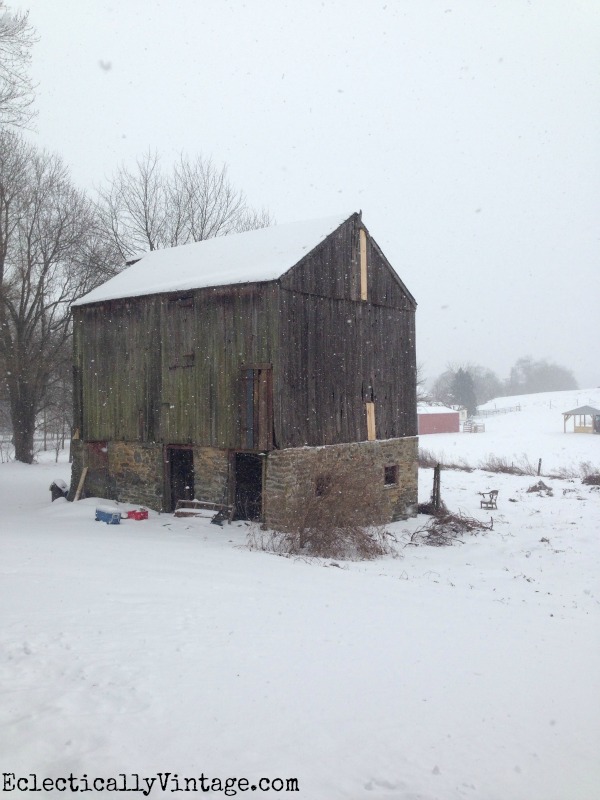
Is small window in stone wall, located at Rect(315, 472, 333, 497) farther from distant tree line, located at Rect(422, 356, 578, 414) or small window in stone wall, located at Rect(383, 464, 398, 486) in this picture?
distant tree line, located at Rect(422, 356, 578, 414)

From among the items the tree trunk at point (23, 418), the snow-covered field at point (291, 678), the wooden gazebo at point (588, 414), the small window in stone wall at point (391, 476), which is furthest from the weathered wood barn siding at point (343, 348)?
the wooden gazebo at point (588, 414)

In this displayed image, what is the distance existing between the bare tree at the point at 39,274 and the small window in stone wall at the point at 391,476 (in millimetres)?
18681

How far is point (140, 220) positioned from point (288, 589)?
94.6 feet

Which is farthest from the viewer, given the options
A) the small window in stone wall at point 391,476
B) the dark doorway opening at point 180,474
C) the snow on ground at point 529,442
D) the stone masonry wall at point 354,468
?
the snow on ground at point 529,442

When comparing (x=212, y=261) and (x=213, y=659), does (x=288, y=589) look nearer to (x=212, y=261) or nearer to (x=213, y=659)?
(x=213, y=659)

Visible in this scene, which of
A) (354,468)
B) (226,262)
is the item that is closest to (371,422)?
(354,468)

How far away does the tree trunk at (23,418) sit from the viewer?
30391mm

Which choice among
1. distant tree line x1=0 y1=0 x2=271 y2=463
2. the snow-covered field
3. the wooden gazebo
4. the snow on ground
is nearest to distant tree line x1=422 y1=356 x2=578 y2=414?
the snow on ground

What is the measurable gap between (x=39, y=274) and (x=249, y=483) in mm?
18804

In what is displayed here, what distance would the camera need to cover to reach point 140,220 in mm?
33438

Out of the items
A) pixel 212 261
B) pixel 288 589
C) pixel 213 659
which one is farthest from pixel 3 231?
pixel 213 659

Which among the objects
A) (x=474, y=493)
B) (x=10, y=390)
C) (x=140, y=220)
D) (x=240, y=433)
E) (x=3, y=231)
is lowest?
(x=474, y=493)

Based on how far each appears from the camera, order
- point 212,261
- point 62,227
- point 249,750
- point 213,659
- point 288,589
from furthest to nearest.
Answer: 1. point 62,227
2. point 212,261
3. point 288,589
4. point 213,659
5. point 249,750

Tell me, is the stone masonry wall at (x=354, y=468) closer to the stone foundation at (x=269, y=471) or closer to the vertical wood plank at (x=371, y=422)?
the stone foundation at (x=269, y=471)
